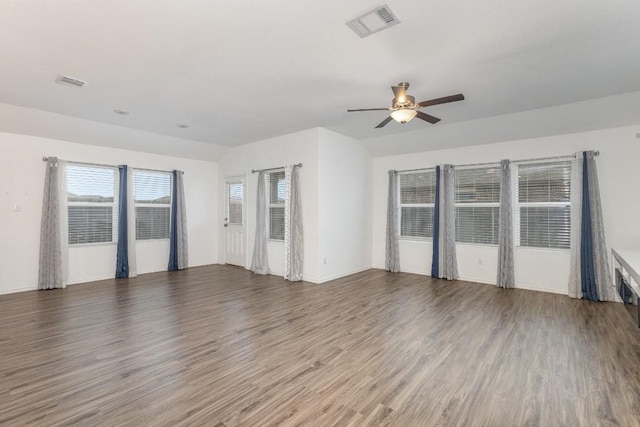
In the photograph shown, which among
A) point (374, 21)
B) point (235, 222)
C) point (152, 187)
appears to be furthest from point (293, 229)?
point (374, 21)

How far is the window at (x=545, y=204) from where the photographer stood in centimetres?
520

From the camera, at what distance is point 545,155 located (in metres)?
5.27

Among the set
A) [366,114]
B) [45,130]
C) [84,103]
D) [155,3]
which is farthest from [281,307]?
[45,130]

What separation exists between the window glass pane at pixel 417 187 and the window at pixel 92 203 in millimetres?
6044

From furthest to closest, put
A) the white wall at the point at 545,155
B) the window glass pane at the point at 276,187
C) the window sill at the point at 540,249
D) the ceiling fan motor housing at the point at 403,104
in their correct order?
the window glass pane at the point at 276,187 → the window sill at the point at 540,249 → the white wall at the point at 545,155 → the ceiling fan motor housing at the point at 403,104

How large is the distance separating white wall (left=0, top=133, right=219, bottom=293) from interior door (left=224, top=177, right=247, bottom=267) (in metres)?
0.76

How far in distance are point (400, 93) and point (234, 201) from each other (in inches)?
209

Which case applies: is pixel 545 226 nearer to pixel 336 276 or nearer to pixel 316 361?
pixel 336 276

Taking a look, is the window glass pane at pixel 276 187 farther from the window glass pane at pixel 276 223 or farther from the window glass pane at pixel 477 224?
the window glass pane at pixel 477 224

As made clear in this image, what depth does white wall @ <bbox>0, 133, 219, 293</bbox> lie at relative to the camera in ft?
16.7

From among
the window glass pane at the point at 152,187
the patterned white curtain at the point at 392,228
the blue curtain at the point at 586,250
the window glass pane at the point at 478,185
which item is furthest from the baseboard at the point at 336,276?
the window glass pane at the point at 152,187

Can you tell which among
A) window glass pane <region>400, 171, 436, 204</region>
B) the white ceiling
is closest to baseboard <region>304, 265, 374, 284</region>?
window glass pane <region>400, 171, 436, 204</region>

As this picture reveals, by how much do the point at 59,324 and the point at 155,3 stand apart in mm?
3624

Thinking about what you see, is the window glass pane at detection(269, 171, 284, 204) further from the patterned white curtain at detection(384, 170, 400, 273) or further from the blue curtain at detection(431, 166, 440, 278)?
the blue curtain at detection(431, 166, 440, 278)
